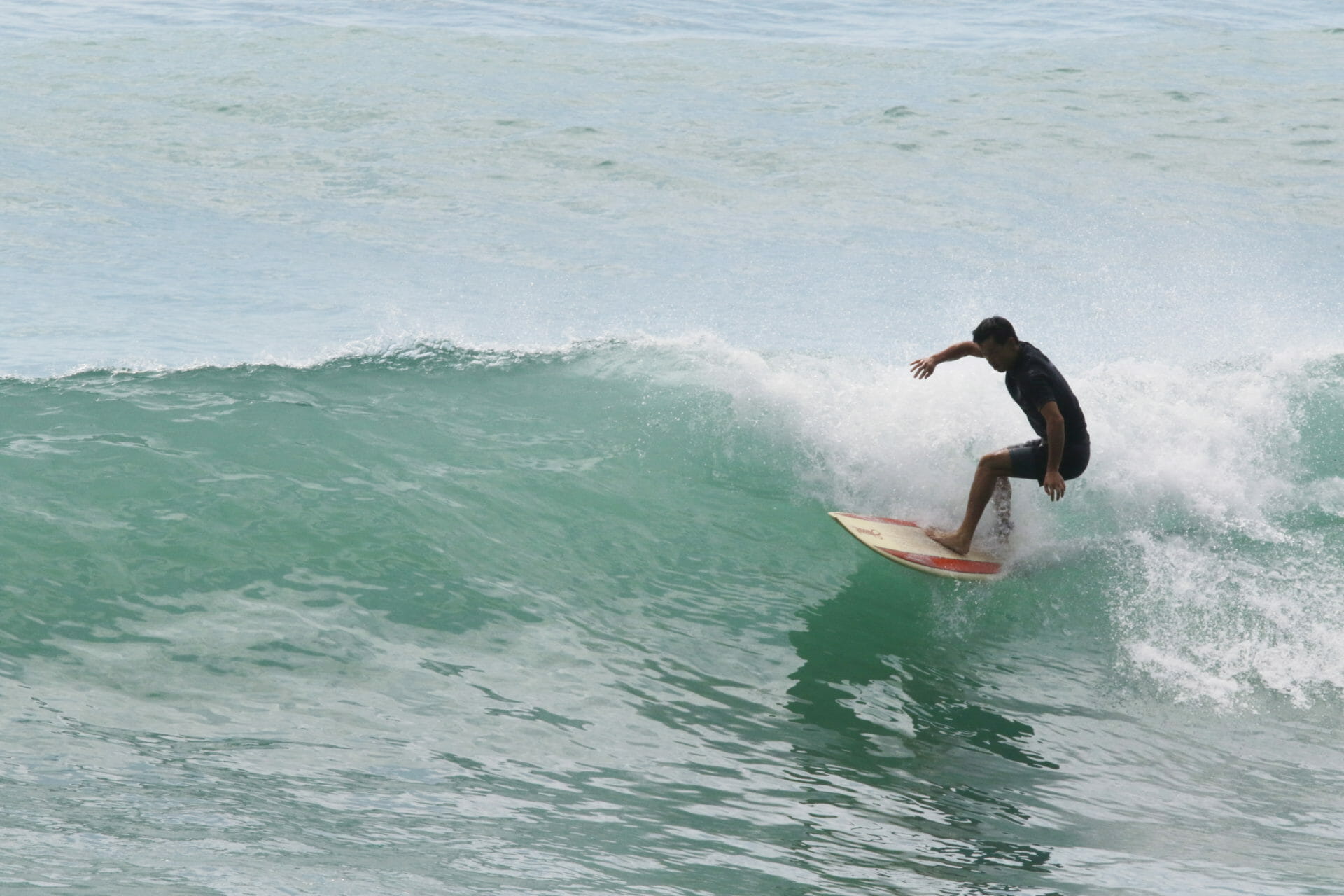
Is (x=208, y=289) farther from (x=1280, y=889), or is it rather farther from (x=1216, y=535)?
(x=1280, y=889)

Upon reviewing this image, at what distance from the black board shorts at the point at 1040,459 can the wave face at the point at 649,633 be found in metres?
0.86

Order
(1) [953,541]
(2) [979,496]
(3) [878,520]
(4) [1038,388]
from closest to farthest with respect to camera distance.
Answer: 1. (4) [1038,388]
2. (2) [979,496]
3. (1) [953,541]
4. (3) [878,520]

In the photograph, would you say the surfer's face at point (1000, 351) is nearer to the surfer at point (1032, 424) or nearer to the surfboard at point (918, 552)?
the surfer at point (1032, 424)

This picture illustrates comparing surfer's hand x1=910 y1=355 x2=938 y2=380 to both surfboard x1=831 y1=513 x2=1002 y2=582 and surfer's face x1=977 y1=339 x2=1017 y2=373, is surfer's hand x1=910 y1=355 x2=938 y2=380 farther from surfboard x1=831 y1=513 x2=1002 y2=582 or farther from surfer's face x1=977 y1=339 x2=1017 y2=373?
surfboard x1=831 y1=513 x2=1002 y2=582

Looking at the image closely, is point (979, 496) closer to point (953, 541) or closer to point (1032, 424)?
point (953, 541)

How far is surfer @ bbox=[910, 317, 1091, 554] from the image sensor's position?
7078mm

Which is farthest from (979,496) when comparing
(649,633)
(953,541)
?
(649,633)

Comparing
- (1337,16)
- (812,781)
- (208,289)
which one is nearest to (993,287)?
(208,289)

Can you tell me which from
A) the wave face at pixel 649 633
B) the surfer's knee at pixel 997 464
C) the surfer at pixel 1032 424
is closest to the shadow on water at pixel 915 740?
the wave face at pixel 649 633

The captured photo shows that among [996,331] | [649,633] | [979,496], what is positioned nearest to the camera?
[996,331]

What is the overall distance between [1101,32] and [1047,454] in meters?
31.4

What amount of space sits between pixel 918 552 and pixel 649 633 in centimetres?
166

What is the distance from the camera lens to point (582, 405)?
10102 mm

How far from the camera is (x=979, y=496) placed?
761 centimetres
